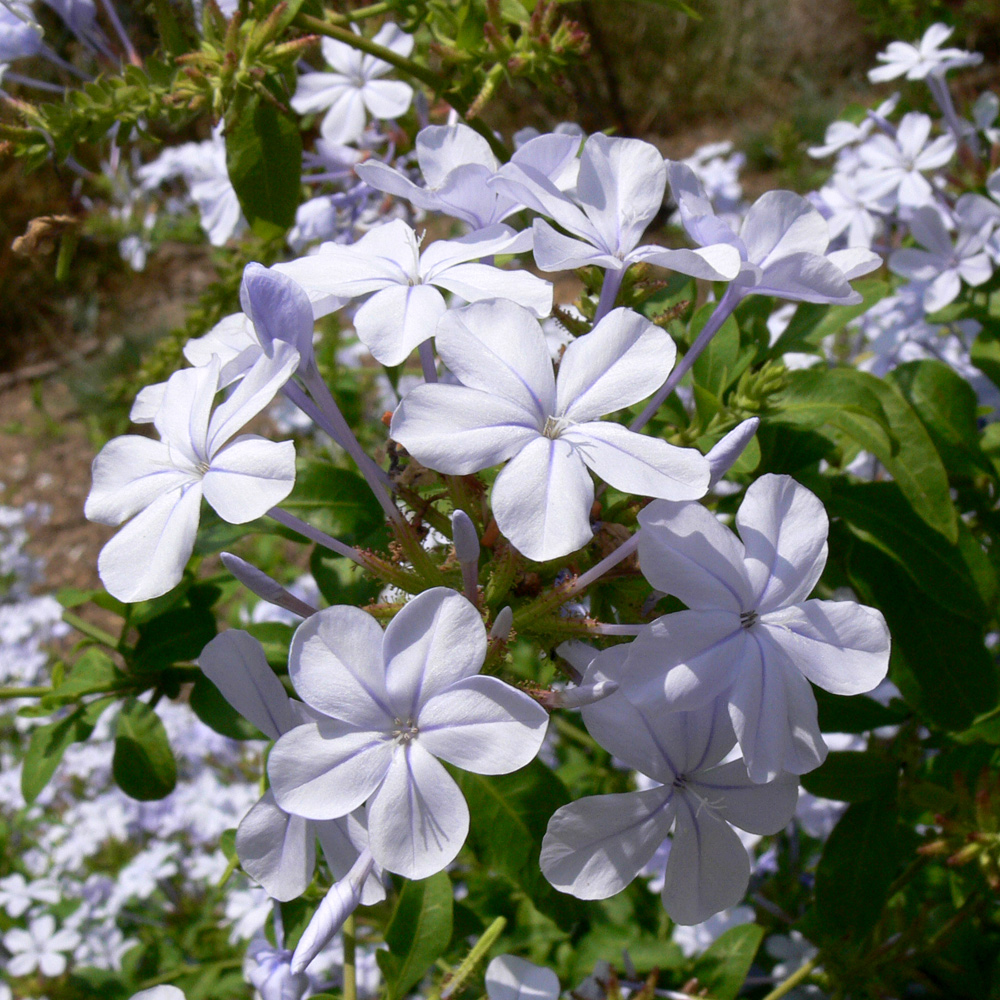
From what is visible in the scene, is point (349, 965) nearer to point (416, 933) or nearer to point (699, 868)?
point (416, 933)

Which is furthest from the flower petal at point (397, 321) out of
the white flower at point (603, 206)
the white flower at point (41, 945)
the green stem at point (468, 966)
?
the white flower at point (41, 945)

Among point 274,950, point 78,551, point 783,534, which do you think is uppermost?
point 783,534

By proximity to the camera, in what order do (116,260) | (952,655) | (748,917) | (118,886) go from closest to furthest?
(952,655), (748,917), (118,886), (116,260)


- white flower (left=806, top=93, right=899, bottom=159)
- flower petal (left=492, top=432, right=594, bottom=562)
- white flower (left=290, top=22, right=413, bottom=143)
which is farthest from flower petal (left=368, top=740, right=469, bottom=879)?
white flower (left=806, top=93, right=899, bottom=159)

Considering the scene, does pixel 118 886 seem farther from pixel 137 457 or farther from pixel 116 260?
pixel 116 260

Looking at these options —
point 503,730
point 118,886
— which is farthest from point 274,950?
point 118,886

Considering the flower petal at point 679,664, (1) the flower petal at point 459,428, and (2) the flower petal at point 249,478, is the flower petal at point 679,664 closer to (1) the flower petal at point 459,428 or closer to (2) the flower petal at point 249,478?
(1) the flower petal at point 459,428

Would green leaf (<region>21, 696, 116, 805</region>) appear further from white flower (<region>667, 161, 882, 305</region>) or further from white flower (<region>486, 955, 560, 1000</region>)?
white flower (<region>667, 161, 882, 305</region>)
